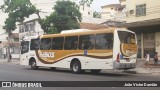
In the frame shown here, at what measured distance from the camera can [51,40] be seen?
26250mm

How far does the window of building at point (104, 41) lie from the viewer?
2147 cm

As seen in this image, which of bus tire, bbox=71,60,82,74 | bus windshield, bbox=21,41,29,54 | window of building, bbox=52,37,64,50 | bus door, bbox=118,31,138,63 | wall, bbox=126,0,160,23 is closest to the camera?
bus door, bbox=118,31,138,63

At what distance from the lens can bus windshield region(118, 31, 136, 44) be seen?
70.8ft

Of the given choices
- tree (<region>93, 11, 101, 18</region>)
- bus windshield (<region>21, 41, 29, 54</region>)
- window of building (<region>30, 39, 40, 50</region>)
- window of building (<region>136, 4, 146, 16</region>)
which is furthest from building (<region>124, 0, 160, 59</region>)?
tree (<region>93, 11, 101, 18</region>)

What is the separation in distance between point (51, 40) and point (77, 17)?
688 inches

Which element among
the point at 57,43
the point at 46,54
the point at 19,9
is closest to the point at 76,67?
the point at 57,43

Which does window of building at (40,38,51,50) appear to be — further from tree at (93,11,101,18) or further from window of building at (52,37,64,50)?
tree at (93,11,101,18)

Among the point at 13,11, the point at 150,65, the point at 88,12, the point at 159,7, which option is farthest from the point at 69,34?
the point at 88,12

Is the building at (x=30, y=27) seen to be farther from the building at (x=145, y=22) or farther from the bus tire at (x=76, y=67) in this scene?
the bus tire at (x=76, y=67)

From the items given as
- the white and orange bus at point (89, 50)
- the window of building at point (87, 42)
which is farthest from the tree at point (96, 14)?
the window of building at point (87, 42)

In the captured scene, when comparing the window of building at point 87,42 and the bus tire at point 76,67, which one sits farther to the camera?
the bus tire at point 76,67

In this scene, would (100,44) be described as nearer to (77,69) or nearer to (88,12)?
(77,69)

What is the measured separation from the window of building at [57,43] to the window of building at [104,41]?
12.4ft

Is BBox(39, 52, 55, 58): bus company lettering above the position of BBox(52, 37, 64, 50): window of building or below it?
below
